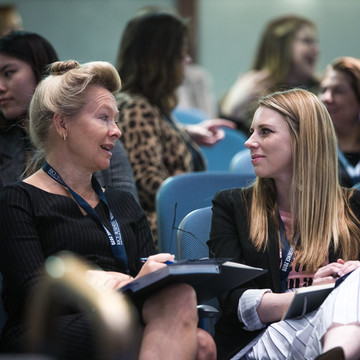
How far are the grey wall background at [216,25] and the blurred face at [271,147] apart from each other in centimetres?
566

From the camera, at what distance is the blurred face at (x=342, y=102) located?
4477 mm

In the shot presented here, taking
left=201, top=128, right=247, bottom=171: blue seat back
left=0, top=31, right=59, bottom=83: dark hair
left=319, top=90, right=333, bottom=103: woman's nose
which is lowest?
left=201, top=128, right=247, bottom=171: blue seat back

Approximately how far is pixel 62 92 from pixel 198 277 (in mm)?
894

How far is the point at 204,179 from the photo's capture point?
354cm

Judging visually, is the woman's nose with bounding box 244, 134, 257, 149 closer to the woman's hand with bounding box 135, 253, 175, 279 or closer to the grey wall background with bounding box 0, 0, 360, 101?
the woman's hand with bounding box 135, 253, 175, 279

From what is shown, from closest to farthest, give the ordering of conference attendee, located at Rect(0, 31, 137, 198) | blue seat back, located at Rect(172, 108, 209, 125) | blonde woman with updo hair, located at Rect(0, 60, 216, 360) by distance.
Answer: blonde woman with updo hair, located at Rect(0, 60, 216, 360), conference attendee, located at Rect(0, 31, 137, 198), blue seat back, located at Rect(172, 108, 209, 125)

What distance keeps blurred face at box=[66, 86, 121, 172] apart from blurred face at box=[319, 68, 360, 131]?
6.56 feet

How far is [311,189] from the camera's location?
2.97 meters

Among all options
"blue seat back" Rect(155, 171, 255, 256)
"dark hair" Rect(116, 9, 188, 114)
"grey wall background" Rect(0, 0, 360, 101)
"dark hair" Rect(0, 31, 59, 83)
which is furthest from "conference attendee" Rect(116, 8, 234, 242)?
"grey wall background" Rect(0, 0, 360, 101)

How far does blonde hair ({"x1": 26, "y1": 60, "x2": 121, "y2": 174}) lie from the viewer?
A: 2779mm

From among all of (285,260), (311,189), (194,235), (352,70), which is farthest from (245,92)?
(285,260)

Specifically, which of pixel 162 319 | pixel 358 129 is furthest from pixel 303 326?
pixel 358 129

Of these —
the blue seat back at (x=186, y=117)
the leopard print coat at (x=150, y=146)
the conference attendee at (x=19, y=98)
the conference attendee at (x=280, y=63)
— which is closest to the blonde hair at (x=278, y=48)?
the conference attendee at (x=280, y=63)

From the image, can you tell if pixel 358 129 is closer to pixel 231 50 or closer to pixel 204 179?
pixel 204 179
